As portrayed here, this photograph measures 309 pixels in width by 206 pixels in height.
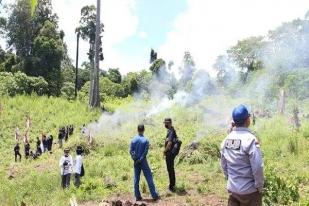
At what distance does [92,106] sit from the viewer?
38.2m

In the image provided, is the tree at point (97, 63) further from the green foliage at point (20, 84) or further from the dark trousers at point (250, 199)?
the dark trousers at point (250, 199)

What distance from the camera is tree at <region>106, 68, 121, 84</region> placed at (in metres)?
65.5

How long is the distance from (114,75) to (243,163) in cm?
6156

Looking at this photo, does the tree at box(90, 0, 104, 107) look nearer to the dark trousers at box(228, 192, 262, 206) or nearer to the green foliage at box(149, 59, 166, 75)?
the green foliage at box(149, 59, 166, 75)

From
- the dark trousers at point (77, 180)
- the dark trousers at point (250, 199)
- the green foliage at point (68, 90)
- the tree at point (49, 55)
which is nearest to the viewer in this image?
the dark trousers at point (250, 199)

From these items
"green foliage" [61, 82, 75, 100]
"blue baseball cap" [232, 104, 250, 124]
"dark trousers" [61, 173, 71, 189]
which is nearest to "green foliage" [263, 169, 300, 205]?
"blue baseball cap" [232, 104, 250, 124]

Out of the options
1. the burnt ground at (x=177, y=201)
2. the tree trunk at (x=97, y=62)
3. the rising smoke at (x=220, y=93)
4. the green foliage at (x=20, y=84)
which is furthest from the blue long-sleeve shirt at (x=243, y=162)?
the green foliage at (x=20, y=84)

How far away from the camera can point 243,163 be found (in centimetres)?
519

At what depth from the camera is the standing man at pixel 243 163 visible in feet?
16.7

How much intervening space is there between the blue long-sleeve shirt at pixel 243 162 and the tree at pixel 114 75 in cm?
6021

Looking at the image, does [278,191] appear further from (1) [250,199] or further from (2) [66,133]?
(2) [66,133]

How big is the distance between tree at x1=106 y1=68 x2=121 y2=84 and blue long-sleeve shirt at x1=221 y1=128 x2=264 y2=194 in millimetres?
60215

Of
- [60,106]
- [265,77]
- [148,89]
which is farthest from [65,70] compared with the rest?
[265,77]

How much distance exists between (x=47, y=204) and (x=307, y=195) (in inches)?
208
